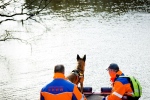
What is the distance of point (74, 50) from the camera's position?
821 inches

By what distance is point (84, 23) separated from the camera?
31984 millimetres

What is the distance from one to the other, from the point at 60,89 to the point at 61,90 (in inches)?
1.0

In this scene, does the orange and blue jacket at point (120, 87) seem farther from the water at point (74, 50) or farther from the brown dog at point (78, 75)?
the water at point (74, 50)

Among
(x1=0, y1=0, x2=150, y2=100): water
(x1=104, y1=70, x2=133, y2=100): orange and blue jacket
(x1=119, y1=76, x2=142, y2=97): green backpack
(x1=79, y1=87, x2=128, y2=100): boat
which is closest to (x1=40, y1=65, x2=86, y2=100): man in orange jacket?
(x1=104, y1=70, x2=133, y2=100): orange and blue jacket

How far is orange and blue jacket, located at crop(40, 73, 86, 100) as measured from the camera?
4.68 m

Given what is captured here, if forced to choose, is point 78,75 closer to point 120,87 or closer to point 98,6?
point 120,87

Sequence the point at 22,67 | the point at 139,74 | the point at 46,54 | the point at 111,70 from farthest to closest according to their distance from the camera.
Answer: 1. the point at 46,54
2. the point at 22,67
3. the point at 139,74
4. the point at 111,70

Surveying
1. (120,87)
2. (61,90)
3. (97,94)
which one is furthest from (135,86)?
(97,94)

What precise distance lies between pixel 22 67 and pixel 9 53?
3.86 m

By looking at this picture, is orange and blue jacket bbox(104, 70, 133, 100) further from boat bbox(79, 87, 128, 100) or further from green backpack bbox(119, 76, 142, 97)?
boat bbox(79, 87, 128, 100)

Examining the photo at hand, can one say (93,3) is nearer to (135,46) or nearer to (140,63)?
(135,46)

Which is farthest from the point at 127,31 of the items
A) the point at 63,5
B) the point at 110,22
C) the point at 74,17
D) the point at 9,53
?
the point at 63,5

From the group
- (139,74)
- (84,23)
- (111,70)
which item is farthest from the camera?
(84,23)

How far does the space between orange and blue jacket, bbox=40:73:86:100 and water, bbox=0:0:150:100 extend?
293cm
